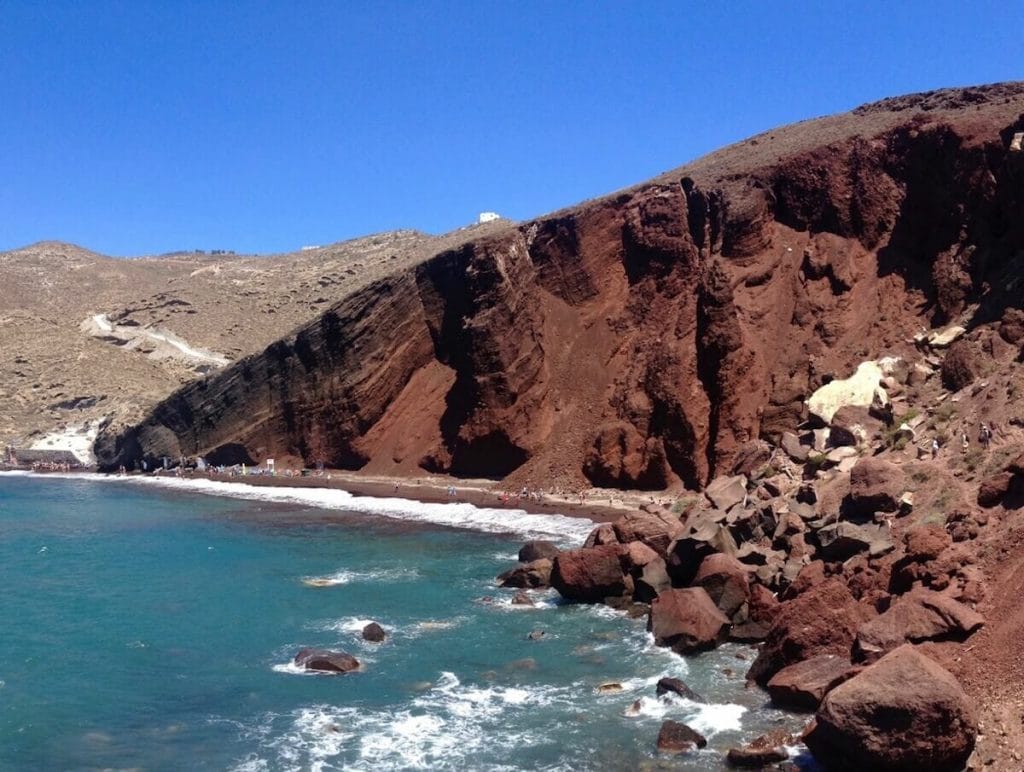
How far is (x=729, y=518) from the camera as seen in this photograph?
76.2 ft

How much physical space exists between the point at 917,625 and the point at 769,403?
22.2 m

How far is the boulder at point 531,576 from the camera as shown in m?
24.5

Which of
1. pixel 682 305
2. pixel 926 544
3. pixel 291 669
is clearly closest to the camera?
pixel 926 544

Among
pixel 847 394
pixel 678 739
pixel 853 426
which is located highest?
pixel 847 394

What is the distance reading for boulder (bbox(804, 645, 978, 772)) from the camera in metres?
11.4

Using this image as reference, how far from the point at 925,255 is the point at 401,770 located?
3089 cm

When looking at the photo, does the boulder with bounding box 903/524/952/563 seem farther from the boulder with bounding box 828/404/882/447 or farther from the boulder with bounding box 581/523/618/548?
the boulder with bounding box 581/523/618/548

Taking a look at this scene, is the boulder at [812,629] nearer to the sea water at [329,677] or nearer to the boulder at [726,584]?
the sea water at [329,677]

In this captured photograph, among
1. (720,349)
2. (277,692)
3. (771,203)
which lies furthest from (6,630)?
(771,203)

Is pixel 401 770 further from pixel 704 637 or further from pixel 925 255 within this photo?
pixel 925 255

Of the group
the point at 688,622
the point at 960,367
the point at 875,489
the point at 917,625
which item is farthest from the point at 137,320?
Answer: the point at 917,625

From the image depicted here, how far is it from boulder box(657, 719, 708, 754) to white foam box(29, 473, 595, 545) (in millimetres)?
Result: 16533

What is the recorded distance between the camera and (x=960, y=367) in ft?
84.7

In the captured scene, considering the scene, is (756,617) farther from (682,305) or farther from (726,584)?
(682,305)
